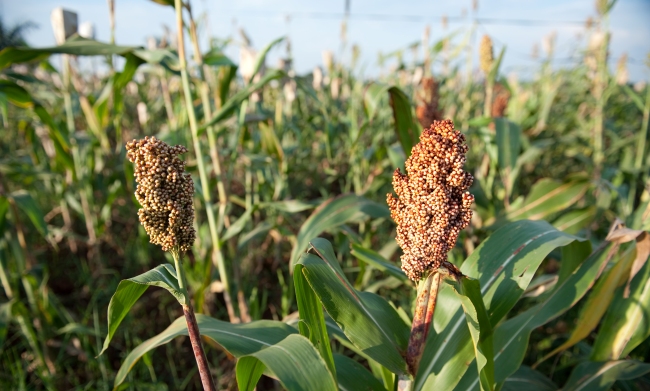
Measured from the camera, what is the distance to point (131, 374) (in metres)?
1.89

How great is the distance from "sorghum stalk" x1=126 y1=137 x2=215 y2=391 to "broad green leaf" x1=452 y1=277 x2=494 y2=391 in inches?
21.3

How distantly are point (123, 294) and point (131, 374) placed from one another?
127cm

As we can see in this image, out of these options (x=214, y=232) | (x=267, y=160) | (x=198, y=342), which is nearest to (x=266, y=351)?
(x=198, y=342)

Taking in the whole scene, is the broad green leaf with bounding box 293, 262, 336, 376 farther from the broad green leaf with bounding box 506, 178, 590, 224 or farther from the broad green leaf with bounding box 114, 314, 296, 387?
the broad green leaf with bounding box 506, 178, 590, 224

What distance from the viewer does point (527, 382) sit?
1.40 m

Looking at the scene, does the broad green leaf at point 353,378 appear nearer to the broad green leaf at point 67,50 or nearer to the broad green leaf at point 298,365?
the broad green leaf at point 298,365

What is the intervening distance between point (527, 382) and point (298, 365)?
100cm

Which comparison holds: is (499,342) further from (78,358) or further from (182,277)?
(78,358)

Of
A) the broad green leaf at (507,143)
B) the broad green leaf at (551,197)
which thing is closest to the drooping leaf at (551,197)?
the broad green leaf at (551,197)

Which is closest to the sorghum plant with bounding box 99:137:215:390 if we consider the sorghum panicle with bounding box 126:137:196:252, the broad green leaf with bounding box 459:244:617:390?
the sorghum panicle with bounding box 126:137:196:252

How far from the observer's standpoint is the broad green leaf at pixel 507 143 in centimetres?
230

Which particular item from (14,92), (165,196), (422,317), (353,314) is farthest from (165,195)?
(14,92)

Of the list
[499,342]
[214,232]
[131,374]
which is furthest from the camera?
[131,374]

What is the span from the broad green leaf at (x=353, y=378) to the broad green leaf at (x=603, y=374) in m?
0.66
